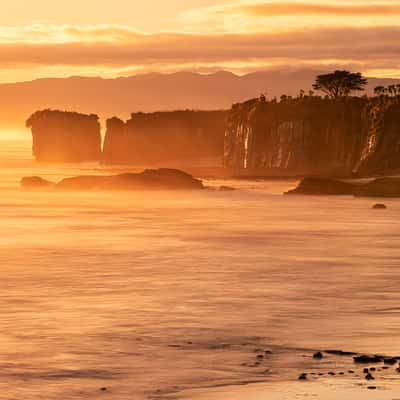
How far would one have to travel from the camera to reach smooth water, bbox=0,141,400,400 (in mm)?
29625

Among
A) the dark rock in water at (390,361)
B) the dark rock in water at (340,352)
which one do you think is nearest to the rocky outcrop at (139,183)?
the dark rock in water at (340,352)

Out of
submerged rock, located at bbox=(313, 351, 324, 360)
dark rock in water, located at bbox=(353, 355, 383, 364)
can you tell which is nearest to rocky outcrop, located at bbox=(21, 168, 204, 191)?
submerged rock, located at bbox=(313, 351, 324, 360)

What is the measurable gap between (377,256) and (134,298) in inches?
948

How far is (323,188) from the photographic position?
149 m

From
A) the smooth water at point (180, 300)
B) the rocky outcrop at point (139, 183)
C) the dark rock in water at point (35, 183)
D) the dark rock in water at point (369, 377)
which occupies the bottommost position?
the dark rock in water at point (35, 183)

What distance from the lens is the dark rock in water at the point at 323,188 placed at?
14812 cm

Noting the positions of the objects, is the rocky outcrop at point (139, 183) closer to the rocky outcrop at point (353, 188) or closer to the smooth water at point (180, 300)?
the rocky outcrop at point (353, 188)

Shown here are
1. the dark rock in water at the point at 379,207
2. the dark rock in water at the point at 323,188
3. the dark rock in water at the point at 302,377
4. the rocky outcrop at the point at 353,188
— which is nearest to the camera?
the dark rock in water at the point at 302,377

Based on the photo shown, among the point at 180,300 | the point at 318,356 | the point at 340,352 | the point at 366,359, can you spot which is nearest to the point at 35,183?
the point at 180,300

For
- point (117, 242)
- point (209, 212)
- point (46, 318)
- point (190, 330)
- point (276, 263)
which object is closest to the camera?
point (190, 330)

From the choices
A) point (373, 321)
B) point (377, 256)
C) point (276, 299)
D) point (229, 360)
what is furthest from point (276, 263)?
point (229, 360)

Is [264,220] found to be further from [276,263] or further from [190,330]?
[190,330]

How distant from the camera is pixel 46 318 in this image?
38594 mm

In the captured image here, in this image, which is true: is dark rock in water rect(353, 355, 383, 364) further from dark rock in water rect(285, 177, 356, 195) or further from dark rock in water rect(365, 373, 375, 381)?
dark rock in water rect(285, 177, 356, 195)
